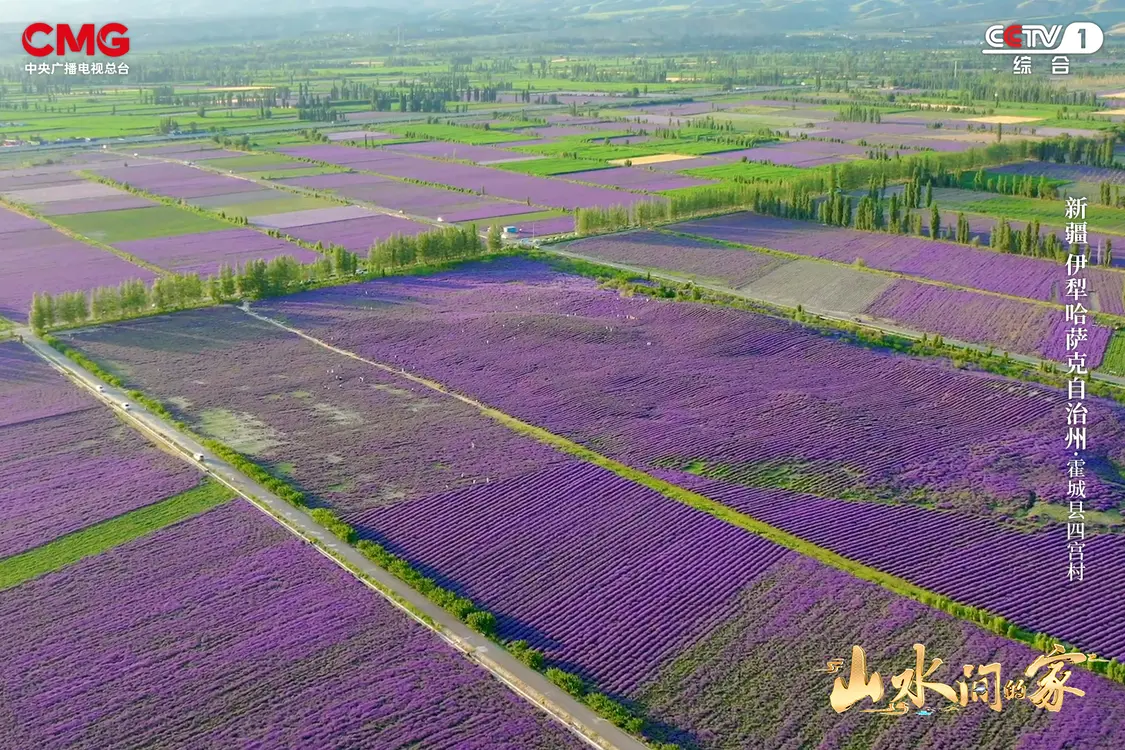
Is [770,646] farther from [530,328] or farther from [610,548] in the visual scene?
[530,328]

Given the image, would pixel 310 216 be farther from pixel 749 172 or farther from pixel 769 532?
pixel 769 532

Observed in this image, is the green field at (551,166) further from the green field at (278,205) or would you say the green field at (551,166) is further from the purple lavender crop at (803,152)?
the green field at (278,205)

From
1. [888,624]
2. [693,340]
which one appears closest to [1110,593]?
[888,624]

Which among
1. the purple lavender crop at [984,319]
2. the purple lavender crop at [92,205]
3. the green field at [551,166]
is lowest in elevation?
the purple lavender crop at [984,319]

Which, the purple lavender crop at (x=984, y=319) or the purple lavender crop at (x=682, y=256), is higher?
the purple lavender crop at (x=682, y=256)

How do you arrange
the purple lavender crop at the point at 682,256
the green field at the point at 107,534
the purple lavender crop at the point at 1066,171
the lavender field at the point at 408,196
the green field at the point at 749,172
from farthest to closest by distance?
the green field at the point at 749,172
the purple lavender crop at the point at 1066,171
the lavender field at the point at 408,196
the purple lavender crop at the point at 682,256
the green field at the point at 107,534


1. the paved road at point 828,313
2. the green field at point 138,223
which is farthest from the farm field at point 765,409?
the green field at point 138,223
